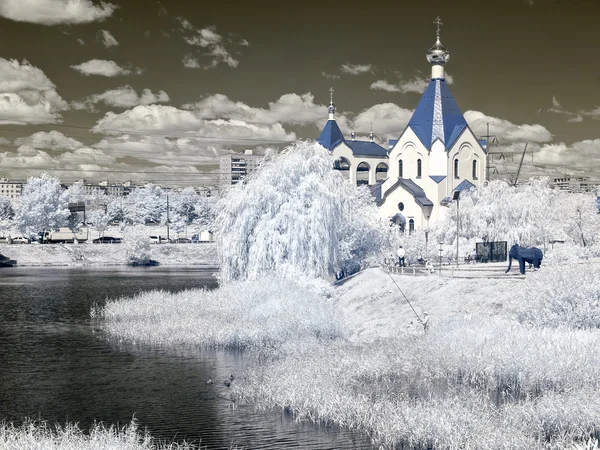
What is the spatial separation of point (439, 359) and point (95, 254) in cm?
8611

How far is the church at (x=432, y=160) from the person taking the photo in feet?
281

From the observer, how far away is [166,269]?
9681 cm

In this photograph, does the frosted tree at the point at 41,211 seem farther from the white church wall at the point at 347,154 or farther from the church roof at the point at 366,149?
the church roof at the point at 366,149

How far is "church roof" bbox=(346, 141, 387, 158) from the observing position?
10391 centimetres

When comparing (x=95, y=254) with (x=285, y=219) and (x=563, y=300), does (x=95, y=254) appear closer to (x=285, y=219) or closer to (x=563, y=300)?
(x=285, y=219)

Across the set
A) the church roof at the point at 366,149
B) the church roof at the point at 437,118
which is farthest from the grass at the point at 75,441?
the church roof at the point at 366,149

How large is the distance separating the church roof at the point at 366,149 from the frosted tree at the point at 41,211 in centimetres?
4778

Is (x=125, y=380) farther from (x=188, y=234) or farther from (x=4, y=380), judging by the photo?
(x=188, y=234)

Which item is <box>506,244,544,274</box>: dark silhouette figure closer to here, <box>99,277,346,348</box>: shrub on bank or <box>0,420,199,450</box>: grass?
<box>99,277,346,348</box>: shrub on bank

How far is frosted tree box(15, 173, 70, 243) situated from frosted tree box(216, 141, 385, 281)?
7331cm

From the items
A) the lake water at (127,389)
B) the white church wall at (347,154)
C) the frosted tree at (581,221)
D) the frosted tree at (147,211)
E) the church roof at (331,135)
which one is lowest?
the lake water at (127,389)

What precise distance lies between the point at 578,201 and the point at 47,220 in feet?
263

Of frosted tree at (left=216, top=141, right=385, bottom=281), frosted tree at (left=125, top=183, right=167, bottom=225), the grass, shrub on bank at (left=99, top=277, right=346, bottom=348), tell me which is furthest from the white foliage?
the grass

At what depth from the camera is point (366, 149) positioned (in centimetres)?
10525
